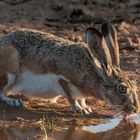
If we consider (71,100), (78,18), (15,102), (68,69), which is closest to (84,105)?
(71,100)

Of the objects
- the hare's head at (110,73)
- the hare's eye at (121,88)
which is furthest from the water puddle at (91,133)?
the hare's eye at (121,88)

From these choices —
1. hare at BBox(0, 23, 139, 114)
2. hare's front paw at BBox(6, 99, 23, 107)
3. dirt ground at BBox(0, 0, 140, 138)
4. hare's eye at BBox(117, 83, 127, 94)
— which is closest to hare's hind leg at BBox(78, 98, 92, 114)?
hare at BBox(0, 23, 139, 114)

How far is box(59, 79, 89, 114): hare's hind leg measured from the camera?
8.61 metres

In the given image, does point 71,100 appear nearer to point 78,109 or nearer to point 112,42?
point 78,109

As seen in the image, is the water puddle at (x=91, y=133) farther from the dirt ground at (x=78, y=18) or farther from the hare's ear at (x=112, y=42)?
the dirt ground at (x=78, y=18)

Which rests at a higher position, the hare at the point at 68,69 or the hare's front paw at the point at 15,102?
the hare at the point at 68,69

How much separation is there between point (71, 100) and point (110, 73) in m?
0.57

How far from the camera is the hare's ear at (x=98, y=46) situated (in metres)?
8.35

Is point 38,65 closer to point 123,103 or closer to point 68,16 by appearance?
point 123,103

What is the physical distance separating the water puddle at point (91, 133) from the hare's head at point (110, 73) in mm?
201

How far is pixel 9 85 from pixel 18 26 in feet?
8.47

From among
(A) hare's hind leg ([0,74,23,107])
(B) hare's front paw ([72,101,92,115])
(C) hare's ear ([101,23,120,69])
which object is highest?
(C) hare's ear ([101,23,120,69])

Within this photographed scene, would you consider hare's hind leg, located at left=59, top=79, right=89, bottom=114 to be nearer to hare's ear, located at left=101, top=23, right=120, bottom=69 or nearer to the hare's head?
the hare's head

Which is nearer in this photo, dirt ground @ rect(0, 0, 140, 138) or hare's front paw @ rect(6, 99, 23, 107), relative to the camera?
hare's front paw @ rect(6, 99, 23, 107)
